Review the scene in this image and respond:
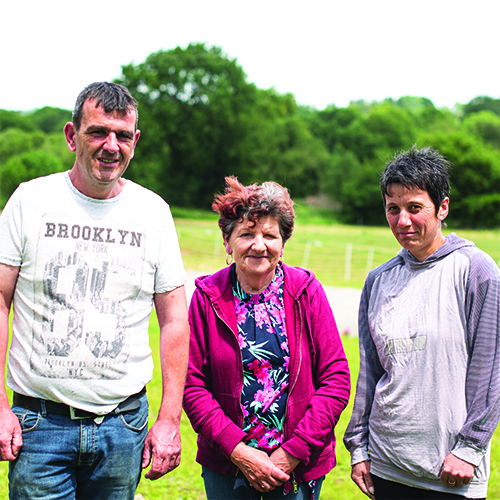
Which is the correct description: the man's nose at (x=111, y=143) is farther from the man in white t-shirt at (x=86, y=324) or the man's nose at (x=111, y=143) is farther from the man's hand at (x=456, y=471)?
the man's hand at (x=456, y=471)

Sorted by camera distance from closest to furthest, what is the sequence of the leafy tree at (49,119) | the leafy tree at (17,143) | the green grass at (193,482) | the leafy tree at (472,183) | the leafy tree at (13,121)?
the green grass at (193,482)
the leafy tree at (472,183)
the leafy tree at (17,143)
the leafy tree at (13,121)
the leafy tree at (49,119)

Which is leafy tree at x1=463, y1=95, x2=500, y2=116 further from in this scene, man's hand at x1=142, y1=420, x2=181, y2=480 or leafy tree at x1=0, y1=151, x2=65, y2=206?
man's hand at x1=142, y1=420, x2=181, y2=480

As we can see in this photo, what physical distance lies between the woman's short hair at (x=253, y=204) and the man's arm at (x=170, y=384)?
448mm

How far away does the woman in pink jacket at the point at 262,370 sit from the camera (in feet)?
8.34

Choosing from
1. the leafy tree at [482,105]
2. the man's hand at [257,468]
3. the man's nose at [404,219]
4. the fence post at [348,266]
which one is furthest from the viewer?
the leafy tree at [482,105]

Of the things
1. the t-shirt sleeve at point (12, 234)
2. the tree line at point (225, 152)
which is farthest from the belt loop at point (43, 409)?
the tree line at point (225, 152)

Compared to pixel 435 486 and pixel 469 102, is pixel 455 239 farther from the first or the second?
pixel 469 102

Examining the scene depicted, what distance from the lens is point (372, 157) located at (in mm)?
76062

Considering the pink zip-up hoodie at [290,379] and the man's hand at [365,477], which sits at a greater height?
the pink zip-up hoodie at [290,379]

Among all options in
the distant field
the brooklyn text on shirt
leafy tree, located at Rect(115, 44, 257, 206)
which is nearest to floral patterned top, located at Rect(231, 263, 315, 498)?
the brooklyn text on shirt

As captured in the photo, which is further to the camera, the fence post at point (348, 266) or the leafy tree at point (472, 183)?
the leafy tree at point (472, 183)

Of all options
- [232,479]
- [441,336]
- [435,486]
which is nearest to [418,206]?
[441,336]

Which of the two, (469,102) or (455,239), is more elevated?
(469,102)

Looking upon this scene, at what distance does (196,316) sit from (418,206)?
123 cm
